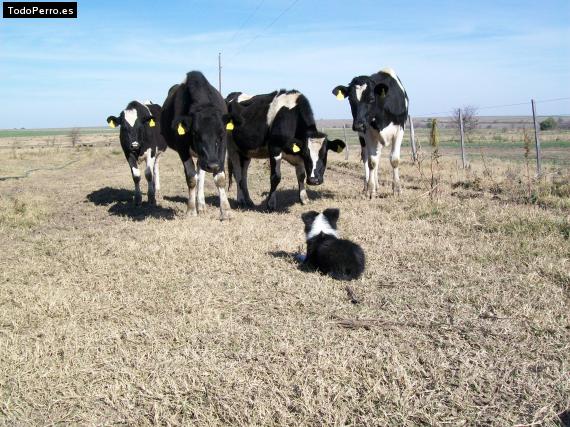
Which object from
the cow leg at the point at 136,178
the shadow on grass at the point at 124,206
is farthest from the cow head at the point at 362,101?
the cow leg at the point at 136,178

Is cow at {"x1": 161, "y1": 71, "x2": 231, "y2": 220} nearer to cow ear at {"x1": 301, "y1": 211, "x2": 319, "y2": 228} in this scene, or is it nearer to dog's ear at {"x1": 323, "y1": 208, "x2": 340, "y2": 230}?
cow ear at {"x1": 301, "y1": 211, "x2": 319, "y2": 228}

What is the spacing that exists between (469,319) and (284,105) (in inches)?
271

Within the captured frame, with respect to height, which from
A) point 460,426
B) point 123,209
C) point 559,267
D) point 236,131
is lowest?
point 460,426

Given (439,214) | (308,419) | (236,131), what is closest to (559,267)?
(439,214)

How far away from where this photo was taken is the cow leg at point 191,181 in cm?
954

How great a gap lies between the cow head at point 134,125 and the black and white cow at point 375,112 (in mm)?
4483

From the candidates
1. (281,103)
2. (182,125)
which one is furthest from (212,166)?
(281,103)

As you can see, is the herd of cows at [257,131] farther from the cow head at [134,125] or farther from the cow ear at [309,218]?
the cow ear at [309,218]

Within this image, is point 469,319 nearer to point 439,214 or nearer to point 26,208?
point 439,214

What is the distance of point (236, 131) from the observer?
10.8 meters

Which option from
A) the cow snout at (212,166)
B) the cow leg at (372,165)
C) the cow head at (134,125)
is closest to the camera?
the cow snout at (212,166)

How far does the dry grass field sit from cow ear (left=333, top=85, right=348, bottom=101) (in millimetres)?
3255

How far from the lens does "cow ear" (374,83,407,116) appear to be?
1020cm

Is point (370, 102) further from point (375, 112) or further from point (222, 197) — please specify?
point (222, 197)
